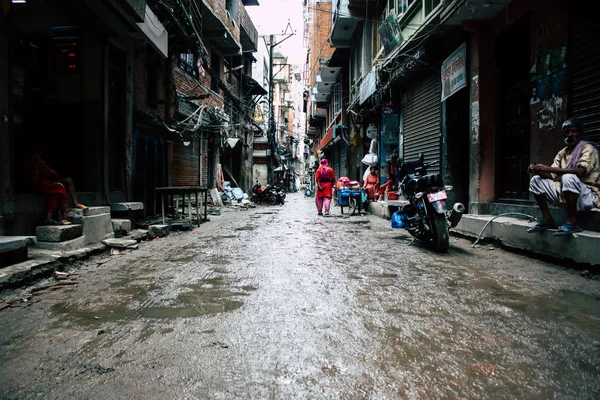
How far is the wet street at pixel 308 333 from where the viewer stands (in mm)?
1938

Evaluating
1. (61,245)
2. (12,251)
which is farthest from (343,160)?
(12,251)

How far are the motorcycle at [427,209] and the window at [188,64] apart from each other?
37.4 feet

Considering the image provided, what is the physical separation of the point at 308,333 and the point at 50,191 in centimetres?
492

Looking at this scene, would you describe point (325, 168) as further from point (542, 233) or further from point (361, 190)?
point (542, 233)

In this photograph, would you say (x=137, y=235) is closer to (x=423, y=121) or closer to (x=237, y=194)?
(x=423, y=121)

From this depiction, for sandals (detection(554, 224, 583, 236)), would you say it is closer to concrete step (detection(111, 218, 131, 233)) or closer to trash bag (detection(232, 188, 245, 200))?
concrete step (detection(111, 218, 131, 233))

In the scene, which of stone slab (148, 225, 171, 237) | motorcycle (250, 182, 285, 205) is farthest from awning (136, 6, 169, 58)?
motorcycle (250, 182, 285, 205)

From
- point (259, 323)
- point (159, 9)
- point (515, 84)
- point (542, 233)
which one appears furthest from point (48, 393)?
point (159, 9)

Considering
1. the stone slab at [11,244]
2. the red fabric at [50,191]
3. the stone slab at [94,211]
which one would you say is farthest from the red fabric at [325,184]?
the stone slab at [11,244]

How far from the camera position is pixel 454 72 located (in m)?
9.13

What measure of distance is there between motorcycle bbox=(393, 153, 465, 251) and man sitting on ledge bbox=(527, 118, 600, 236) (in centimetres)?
130

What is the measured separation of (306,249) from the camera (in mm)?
6273

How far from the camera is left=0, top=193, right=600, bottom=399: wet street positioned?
6.36 ft

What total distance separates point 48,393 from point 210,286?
6.79 feet
